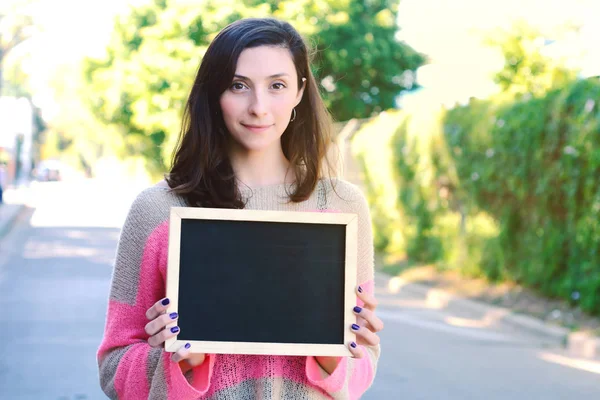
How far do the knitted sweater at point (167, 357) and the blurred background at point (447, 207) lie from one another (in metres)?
0.58

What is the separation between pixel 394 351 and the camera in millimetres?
8359

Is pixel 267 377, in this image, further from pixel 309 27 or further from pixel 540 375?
pixel 309 27

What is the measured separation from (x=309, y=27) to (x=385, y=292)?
533 inches

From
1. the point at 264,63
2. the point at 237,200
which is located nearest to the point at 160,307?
the point at 237,200

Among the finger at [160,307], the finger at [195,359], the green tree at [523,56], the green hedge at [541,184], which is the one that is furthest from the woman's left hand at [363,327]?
the green tree at [523,56]

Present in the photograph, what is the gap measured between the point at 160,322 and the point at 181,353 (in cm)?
8

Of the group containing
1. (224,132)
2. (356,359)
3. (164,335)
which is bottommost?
(356,359)

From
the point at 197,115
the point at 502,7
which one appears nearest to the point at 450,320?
the point at 197,115

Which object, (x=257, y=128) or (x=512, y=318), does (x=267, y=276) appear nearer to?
(x=257, y=128)

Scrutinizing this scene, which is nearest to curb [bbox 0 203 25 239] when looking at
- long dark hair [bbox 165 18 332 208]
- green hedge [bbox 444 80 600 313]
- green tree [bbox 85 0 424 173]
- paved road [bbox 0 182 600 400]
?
green tree [bbox 85 0 424 173]

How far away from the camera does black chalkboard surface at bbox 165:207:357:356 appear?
1982 millimetres

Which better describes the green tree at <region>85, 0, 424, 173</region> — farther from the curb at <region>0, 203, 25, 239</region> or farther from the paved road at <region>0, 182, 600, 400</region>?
the paved road at <region>0, 182, 600, 400</region>

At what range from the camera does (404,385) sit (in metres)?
6.91

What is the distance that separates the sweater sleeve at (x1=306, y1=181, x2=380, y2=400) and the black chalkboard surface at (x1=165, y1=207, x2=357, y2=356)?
0.10m
